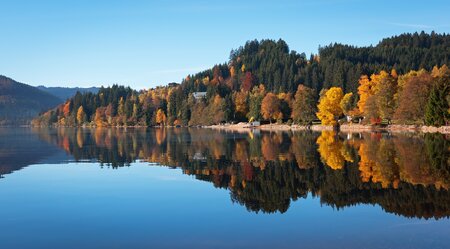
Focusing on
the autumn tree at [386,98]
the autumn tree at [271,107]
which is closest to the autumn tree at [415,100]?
the autumn tree at [386,98]

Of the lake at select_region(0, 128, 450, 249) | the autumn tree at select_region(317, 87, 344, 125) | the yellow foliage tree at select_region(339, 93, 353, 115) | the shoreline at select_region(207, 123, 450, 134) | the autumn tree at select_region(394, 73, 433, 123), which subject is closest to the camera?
the lake at select_region(0, 128, 450, 249)

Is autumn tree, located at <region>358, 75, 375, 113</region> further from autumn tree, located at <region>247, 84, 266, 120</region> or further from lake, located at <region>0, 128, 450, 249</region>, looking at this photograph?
lake, located at <region>0, 128, 450, 249</region>

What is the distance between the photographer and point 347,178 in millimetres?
30266

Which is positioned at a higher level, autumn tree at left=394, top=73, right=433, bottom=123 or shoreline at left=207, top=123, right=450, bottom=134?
autumn tree at left=394, top=73, right=433, bottom=123

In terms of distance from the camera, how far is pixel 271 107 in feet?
477

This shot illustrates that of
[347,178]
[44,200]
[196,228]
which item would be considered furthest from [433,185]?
[44,200]

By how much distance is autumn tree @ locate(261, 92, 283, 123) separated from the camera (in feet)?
477

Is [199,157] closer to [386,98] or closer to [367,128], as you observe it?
[386,98]

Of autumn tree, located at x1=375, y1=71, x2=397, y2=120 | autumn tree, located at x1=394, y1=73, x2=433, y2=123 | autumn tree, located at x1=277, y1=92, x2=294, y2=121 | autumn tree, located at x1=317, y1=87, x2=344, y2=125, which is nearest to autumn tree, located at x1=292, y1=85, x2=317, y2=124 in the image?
autumn tree, located at x1=317, y1=87, x2=344, y2=125

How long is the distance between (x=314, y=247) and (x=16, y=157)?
4228 cm

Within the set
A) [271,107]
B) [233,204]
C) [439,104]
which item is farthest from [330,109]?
[233,204]

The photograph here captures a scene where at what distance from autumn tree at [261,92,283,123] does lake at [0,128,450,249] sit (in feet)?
342

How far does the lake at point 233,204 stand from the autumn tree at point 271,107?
104375 millimetres

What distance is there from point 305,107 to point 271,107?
16991 mm
